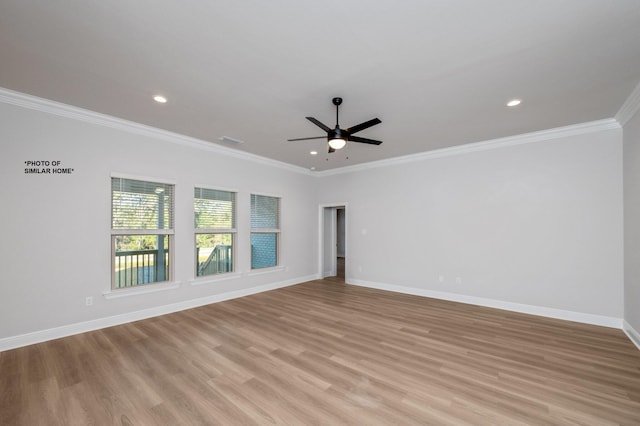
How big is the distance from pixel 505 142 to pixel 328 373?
481cm

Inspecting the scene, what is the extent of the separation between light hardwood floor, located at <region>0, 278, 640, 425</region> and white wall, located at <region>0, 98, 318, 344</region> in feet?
1.42

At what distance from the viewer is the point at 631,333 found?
346 centimetres

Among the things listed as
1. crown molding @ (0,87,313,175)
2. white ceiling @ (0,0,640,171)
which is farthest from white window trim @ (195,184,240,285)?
white ceiling @ (0,0,640,171)

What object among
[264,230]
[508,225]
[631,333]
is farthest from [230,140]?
[631,333]

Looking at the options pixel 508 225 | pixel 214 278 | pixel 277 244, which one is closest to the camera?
pixel 508 225

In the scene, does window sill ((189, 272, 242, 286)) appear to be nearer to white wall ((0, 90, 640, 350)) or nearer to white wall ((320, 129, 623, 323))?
white wall ((0, 90, 640, 350))

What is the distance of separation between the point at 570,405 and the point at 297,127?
168 inches

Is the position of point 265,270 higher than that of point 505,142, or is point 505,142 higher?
point 505,142

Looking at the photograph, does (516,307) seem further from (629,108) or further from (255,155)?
(255,155)

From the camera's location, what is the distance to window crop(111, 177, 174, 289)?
159 inches

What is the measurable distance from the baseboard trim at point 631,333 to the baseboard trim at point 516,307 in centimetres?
12

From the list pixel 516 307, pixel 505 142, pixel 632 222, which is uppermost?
pixel 505 142

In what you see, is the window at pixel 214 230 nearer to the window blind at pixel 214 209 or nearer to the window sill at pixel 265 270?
the window blind at pixel 214 209

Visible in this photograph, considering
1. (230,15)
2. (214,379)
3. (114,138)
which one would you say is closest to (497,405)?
(214,379)
